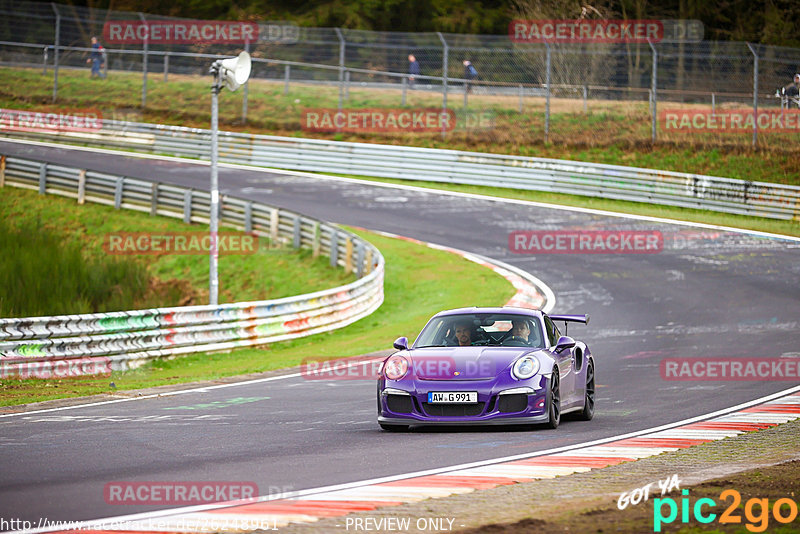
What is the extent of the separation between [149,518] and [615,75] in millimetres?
34298

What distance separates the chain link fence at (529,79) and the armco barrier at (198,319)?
10.6 metres

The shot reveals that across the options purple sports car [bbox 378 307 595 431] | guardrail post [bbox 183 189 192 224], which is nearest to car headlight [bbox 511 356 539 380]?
purple sports car [bbox 378 307 595 431]

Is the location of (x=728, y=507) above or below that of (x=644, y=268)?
above

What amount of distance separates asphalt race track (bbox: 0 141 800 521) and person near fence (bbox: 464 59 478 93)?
10.2 metres

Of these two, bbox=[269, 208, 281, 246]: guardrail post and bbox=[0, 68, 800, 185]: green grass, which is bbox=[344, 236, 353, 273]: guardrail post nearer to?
bbox=[269, 208, 281, 246]: guardrail post

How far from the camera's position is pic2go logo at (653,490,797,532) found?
6172mm

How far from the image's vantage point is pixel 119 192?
33531 millimetres

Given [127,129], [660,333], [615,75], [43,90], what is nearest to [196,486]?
[660,333]

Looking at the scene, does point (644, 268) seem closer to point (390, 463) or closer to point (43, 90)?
point (390, 463)

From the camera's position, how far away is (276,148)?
4147 cm

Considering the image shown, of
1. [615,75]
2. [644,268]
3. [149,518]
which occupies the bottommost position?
[644,268]

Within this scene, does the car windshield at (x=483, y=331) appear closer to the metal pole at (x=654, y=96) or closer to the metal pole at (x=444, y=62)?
the metal pole at (x=654, y=96)

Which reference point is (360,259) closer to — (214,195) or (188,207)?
(214,195)

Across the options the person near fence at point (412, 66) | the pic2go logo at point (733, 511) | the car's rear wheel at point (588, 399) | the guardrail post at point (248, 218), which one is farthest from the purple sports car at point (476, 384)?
the person near fence at point (412, 66)
